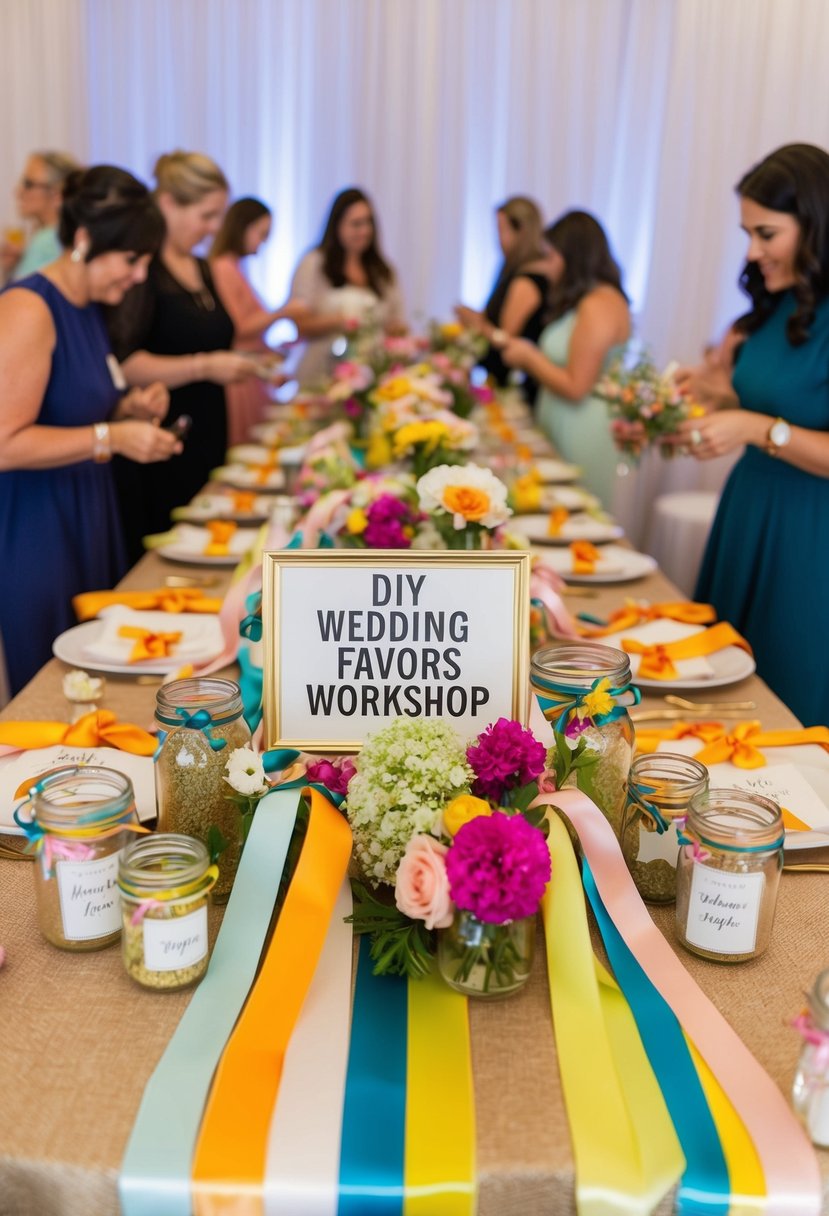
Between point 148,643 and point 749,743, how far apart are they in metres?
0.95

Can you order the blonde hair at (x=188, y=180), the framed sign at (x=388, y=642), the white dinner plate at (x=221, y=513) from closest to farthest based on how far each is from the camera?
the framed sign at (x=388, y=642) < the white dinner plate at (x=221, y=513) < the blonde hair at (x=188, y=180)

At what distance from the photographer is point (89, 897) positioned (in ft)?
3.40

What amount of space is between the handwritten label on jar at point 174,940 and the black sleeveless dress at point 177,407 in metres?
2.78

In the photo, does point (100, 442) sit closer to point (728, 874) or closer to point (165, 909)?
point (165, 909)

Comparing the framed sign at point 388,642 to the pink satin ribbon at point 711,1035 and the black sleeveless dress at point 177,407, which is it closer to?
the pink satin ribbon at point 711,1035

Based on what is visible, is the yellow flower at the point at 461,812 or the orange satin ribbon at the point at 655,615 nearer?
the yellow flower at the point at 461,812

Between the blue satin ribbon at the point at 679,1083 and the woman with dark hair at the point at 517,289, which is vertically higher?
the woman with dark hair at the point at 517,289

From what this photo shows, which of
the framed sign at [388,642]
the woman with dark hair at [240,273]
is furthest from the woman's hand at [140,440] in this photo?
the woman with dark hair at [240,273]

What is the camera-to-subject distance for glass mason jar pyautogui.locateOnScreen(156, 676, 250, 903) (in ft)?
3.68

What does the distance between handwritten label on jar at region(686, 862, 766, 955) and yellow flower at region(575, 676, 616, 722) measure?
0.20 m

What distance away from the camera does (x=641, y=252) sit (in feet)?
22.5

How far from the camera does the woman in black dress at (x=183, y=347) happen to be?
12.3 ft

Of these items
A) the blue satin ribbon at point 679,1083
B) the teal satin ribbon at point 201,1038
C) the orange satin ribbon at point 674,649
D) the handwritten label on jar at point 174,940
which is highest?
the handwritten label on jar at point 174,940

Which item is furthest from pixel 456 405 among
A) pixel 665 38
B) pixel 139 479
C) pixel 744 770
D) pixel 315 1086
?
pixel 665 38
